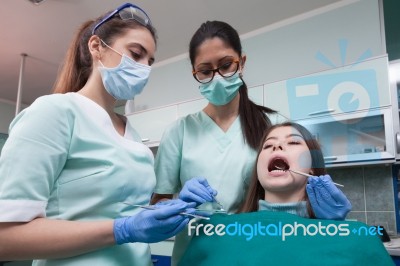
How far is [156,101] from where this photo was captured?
3168 millimetres

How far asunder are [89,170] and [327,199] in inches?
21.6

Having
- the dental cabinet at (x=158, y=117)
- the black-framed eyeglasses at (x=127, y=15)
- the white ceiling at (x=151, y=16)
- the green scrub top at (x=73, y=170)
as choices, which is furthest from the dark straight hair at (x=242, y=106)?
the dental cabinet at (x=158, y=117)

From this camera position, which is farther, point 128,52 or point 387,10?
point 387,10

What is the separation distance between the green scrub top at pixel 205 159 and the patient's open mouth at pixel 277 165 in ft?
0.30

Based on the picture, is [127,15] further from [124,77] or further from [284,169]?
[284,169]

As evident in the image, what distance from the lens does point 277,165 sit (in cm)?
93

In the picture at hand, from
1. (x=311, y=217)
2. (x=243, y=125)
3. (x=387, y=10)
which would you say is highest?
(x=387, y=10)

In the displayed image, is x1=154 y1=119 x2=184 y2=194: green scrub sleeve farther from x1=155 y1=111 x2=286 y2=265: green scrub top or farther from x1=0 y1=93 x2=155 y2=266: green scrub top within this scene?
x1=0 y1=93 x2=155 y2=266: green scrub top

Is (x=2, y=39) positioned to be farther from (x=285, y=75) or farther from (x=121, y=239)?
(x=121, y=239)

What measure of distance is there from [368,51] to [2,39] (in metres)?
2.93

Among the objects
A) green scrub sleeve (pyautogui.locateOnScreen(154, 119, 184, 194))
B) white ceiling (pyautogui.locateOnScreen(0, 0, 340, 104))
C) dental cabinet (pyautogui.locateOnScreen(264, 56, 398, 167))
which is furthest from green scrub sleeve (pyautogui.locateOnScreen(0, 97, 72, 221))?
white ceiling (pyautogui.locateOnScreen(0, 0, 340, 104))

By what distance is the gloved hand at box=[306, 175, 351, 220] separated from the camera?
0.74 meters

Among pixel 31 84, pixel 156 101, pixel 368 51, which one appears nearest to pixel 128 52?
pixel 368 51

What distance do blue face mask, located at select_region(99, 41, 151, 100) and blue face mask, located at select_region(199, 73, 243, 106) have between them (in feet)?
0.72
